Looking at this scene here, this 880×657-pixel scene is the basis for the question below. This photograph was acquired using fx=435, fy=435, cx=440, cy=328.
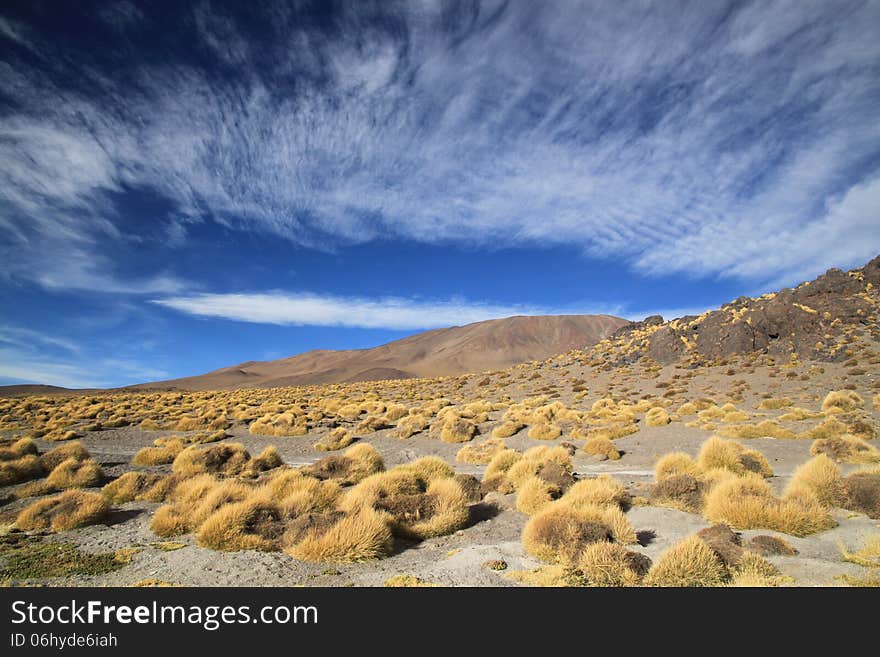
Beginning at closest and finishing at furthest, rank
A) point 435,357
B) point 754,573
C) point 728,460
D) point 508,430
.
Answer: point 754,573 < point 728,460 < point 508,430 < point 435,357

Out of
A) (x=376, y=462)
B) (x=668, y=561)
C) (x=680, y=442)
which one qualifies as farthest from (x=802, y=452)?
(x=376, y=462)

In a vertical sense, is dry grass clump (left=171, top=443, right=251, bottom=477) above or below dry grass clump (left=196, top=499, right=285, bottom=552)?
above

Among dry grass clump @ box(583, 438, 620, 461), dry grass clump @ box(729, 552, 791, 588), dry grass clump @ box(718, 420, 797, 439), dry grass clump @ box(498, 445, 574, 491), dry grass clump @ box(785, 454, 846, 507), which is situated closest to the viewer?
dry grass clump @ box(729, 552, 791, 588)

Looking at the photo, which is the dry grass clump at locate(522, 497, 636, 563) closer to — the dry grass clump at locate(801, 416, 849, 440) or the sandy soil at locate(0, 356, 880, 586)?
the sandy soil at locate(0, 356, 880, 586)

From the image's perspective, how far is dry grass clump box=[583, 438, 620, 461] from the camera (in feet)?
50.6

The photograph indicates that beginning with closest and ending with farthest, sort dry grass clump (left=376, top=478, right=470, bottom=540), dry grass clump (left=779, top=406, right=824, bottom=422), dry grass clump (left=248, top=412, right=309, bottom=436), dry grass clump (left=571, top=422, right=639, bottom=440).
Answer: dry grass clump (left=376, top=478, right=470, bottom=540) → dry grass clump (left=779, top=406, right=824, bottom=422) → dry grass clump (left=571, top=422, right=639, bottom=440) → dry grass clump (left=248, top=412, right=309, bottom=436)

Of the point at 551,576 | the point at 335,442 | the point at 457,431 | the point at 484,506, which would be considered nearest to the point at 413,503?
the point at 484,506

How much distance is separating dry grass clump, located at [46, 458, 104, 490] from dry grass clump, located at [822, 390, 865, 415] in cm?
2681

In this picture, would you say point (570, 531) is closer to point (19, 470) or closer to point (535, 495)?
point (535, 495)

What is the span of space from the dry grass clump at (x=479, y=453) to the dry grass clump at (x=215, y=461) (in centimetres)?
775

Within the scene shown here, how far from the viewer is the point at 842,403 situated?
758 inches

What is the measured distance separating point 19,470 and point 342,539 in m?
12.8

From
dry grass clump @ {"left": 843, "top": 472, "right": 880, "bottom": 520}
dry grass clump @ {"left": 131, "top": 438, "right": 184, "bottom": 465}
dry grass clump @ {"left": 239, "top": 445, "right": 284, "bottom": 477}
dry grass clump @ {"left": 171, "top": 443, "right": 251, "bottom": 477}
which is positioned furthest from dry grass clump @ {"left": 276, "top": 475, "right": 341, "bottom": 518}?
dry grass clump @ {"left": 131, "top": 438, "right": 184, "bottom": 465}

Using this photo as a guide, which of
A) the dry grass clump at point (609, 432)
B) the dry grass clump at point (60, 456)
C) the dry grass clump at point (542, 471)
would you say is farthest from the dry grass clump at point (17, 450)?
the dry grass clump at point (609, 432)
